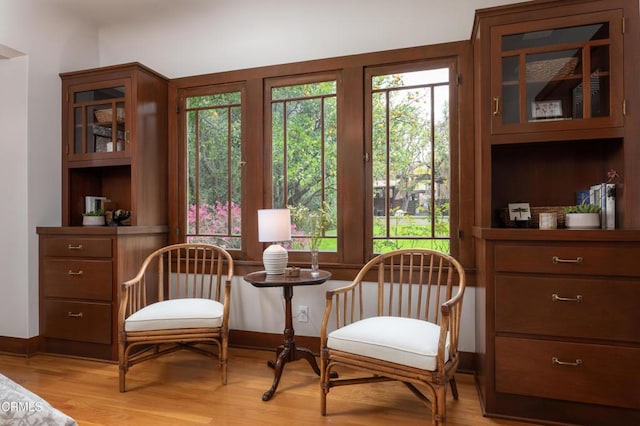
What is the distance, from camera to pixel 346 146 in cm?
282

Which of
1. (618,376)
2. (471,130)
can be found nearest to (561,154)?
(471,130)

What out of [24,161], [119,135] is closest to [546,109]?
[119,135]

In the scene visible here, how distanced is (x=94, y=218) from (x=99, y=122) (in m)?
0.76

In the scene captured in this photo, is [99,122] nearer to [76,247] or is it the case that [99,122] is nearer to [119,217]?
[119,217]

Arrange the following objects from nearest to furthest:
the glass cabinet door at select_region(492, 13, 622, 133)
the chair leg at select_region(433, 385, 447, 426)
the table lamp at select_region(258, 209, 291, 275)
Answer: the chair leg at select_region(433, 385, 447, 426), the glass cabinet door at select_region(492, 13, 622, 133), the table lamp at select_region(258, 209, 291, 275)

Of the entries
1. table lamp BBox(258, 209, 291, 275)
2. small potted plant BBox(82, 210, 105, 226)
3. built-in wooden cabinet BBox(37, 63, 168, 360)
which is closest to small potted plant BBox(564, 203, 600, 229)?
table lamp BBox(258, 209, 291, 275)

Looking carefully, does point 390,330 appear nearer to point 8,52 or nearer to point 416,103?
point 416,103

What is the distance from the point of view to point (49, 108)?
3088mm

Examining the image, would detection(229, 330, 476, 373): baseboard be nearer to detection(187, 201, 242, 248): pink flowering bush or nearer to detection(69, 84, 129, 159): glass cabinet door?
detection(187, 201, 242, 248): pink flowering bush

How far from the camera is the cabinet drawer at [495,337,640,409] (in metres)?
1.80

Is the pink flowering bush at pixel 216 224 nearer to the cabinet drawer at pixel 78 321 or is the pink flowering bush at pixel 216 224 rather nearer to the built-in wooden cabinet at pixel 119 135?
the built-in wooden cabinet at pixel 119 135

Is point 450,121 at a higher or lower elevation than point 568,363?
higher

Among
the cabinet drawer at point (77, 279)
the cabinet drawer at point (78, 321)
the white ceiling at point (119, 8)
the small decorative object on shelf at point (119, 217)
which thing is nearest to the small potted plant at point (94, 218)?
the small decorative object on shelf at point (119, 217)

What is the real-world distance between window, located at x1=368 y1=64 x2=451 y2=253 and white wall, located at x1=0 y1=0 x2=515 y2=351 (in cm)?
31
